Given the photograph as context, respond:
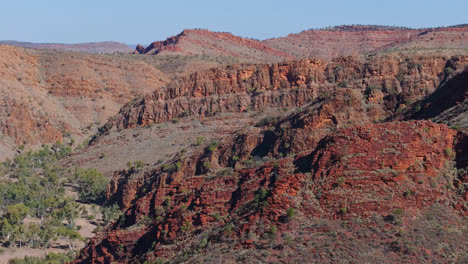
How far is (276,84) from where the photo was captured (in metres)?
87.9

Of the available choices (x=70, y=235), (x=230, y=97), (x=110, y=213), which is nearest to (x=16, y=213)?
(x=70, y=235)

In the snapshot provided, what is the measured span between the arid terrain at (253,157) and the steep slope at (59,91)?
0.28 m

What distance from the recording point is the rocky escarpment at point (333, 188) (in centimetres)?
3184

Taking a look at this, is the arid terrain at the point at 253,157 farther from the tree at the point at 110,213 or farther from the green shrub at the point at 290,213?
the tree at the point at 110,213

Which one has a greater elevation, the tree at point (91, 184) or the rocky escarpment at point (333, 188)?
the rocky escarpment at point (333, 188)

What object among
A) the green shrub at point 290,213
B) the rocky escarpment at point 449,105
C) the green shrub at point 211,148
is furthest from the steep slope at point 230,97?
the green shrub at point 290,213

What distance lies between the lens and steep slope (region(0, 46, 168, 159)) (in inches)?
3937

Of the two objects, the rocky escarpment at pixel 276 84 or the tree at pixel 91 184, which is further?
the rocky escarpment at pixel 276 84

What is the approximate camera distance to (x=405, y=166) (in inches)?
1281

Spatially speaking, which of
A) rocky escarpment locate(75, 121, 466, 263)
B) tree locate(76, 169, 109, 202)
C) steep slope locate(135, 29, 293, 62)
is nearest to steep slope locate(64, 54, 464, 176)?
tree locate(76, 169, 109, 202)

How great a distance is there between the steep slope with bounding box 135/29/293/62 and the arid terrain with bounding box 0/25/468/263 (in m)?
45.6

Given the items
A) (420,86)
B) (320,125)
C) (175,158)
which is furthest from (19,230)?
(420,86)

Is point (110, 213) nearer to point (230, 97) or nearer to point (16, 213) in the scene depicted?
point (16, 213)

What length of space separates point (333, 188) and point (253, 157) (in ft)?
75.0
